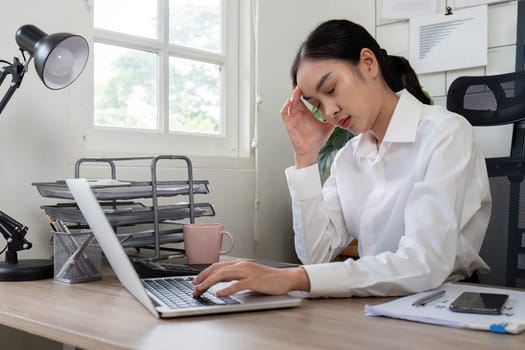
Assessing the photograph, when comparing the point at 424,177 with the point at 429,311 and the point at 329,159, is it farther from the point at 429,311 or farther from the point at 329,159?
the point at 329,159

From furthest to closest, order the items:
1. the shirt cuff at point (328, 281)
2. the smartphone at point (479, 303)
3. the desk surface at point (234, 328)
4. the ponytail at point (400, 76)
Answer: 1. the ponytail at point (400, 76)
2. the shirt cuff at point (328, 281)
3. the smartphone at point (479, 303)
4. the desk surface at point (234, 328)

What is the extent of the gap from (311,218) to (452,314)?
0.65 m

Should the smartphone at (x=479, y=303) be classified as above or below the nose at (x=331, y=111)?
below

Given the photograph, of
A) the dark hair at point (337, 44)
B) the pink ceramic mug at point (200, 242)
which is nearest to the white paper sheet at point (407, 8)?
the dark hair at point (337, 44)

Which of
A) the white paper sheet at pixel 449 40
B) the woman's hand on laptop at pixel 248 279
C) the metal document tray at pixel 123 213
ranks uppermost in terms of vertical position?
the white paper sheet at pixel 449 40

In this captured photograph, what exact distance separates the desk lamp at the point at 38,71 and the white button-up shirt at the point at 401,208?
0.56 metres

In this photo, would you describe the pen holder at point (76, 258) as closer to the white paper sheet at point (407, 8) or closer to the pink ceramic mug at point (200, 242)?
the pink ceramic mug at point (200, 242)

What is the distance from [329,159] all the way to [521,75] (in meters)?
0.73

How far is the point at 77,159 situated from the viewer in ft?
5.17

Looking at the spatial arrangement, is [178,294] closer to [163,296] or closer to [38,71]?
[163,296]

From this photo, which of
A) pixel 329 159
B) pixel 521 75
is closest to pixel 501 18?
pixel 521 75

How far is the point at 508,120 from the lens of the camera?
64.9 inches

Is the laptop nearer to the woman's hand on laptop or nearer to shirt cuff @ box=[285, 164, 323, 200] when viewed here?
the woman's hand on laptop

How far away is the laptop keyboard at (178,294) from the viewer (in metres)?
0.84
